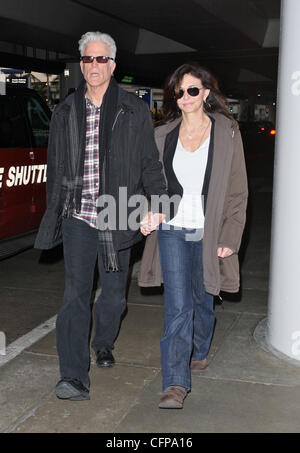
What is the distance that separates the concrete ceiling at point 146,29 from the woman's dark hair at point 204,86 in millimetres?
10463

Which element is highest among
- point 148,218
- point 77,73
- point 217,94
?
point 77,73

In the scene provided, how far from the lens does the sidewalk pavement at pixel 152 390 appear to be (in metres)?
3.50

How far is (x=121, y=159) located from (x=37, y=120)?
4.03m

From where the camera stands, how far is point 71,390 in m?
3.78

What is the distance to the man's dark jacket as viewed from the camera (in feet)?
12.3

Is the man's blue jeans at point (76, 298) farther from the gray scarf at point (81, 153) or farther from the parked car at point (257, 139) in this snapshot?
the parked car at point (257, 139)

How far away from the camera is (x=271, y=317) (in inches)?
181

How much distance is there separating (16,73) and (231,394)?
24286 mm

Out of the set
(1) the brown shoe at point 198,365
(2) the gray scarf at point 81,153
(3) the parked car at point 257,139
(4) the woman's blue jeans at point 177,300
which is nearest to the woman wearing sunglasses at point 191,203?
(4) the woman's blue jeans at point 177,300

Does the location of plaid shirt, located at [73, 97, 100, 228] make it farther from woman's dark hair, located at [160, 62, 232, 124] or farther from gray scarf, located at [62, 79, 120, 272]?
woman's dark hair, located at [160, 62, 232, 124]

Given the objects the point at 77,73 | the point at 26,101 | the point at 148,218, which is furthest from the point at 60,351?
the point at 77,73
